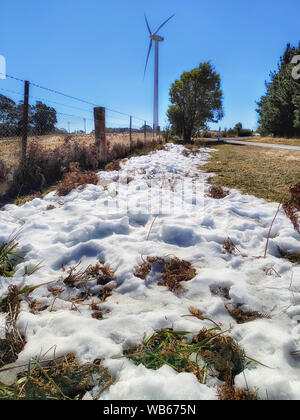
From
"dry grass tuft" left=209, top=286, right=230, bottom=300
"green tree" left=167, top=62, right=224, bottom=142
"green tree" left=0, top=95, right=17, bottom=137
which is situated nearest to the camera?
"dry grass tuft" left=209, top=286, right=230, bottom=300

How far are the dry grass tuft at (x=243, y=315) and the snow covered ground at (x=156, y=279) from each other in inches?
1.7

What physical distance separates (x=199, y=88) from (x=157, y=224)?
1196 inches

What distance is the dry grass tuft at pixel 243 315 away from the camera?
1788mm

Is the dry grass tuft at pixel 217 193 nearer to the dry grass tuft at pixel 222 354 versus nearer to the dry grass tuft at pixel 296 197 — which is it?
the dry grass tuft at pixel 296 197

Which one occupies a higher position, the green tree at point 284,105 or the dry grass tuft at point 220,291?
the green tree at point 284,105

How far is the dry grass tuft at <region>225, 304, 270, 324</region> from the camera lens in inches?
70.4

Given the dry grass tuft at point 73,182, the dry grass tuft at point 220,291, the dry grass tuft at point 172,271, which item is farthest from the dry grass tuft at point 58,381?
the dry grass tuft at point 73,182

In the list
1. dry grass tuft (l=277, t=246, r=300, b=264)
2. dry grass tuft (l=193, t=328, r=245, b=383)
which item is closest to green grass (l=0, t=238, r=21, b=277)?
dry grass tuft (l=193, t=328, r=245, b=383)

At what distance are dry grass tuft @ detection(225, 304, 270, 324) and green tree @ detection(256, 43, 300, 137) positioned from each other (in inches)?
1102

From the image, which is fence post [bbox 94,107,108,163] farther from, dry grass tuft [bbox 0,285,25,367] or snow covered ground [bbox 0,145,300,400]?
dry grass tuft [bbox 0,285,25,367]

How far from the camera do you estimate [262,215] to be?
140 inches

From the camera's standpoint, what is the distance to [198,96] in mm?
29188
